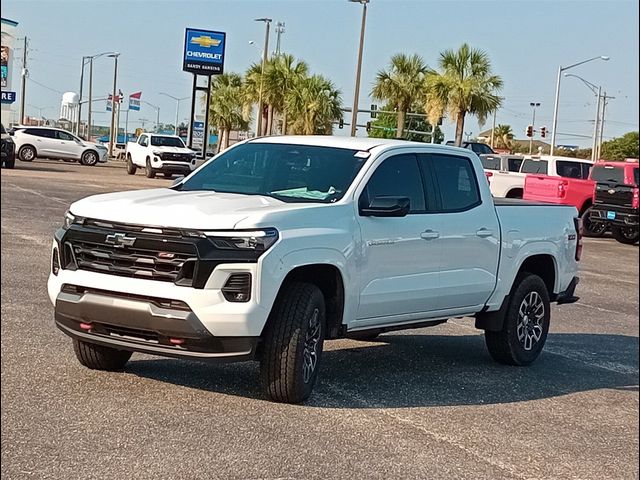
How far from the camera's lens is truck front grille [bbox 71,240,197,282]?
585 cm

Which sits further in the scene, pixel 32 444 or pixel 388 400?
pixel 388 400

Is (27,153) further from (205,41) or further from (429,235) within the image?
(429,235)

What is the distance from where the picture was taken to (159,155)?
37.9 m

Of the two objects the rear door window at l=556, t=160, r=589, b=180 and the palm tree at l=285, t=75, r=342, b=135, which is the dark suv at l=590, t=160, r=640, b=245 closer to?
the rear door window at l=556, t=160, r=589, b=180

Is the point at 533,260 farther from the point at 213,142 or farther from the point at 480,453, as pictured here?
the point at 213,142

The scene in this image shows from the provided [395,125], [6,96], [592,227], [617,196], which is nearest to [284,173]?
[6,96]

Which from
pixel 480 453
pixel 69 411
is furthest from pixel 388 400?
pixel 69 411

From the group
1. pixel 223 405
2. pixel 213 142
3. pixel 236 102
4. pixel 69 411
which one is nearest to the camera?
pixel 69 411

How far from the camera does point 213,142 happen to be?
3519 inches

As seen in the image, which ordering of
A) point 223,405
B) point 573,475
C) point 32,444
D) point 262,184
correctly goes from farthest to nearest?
point 262,184, point 223,405, point 573,475, point 32,444

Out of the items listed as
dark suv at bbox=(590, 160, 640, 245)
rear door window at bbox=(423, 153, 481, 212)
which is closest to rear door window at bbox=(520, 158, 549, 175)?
dark suv at bbox=(590, 160, 640, 245)

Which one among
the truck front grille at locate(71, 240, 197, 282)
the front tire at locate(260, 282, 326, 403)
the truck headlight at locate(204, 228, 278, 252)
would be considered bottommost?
the front tire at locate(260, 282, 326, 403)

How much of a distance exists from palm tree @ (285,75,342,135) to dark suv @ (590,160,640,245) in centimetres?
2956

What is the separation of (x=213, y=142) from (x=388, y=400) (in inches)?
3303
